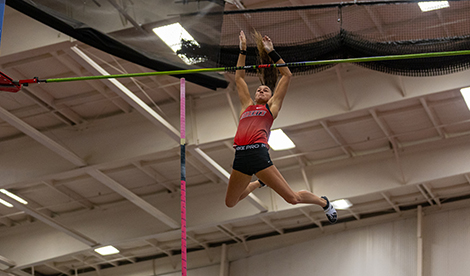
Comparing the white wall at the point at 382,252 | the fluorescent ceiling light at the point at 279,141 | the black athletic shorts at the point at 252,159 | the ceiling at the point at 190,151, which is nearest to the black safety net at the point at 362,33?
the black athletic shorts at the point at 252,159

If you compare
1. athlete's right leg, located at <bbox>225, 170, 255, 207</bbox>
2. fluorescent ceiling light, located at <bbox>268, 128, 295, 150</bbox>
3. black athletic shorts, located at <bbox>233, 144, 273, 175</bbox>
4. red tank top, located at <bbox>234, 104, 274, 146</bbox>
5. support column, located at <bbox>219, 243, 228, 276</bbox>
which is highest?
fluorescent ceiling light, located at <bbox>268, 128, 295, 150</bbox>

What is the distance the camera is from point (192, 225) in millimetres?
17016

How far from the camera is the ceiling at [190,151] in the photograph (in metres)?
13.0

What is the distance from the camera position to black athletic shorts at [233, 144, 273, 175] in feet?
20.9

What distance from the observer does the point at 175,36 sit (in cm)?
757

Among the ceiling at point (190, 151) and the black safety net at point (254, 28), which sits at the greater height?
the ceiling at point (190, 151)

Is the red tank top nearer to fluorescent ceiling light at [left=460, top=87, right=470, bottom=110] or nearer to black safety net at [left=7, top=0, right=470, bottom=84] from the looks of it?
black safety net at [left=7, top=0, right=470, bottom=84]

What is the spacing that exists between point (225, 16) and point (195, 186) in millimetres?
9516

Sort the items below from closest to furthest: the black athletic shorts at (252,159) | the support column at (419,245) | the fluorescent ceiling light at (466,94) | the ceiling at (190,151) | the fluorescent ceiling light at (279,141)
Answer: the black athletic shorts at (252,159) → the ceiling at (190,151) → the fluorescent ceiling light at (466,94) → the fluorescent ceiling light at (279,141) → the support column at (419,245)

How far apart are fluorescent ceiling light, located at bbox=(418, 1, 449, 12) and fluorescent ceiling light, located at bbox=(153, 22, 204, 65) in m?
3.63

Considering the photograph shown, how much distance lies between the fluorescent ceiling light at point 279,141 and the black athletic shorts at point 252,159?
25.6 feet

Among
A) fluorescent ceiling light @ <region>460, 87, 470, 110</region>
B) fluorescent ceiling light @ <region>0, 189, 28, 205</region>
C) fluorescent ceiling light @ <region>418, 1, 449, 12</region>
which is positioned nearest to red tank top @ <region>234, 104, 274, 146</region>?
fluorescent ceiling light @ <region>418, 1, 449, 12</region>

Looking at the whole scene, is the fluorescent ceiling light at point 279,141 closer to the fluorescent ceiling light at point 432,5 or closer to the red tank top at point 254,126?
the fluorescent ceiling light at point 432,5

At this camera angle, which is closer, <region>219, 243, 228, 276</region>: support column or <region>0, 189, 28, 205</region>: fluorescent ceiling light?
<region>0, 189, 28, 205</region>: fluorescent ceiling light
